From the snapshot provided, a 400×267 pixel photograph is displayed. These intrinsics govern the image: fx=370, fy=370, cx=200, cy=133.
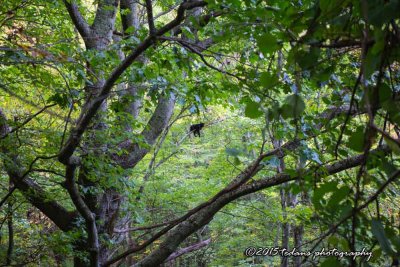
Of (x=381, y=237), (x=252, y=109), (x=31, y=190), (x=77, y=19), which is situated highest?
(x=77, y=19)

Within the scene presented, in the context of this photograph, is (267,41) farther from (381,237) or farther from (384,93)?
(381,237)

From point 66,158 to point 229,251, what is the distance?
25.8ft

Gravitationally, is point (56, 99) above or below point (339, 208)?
above

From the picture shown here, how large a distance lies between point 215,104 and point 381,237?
403cm

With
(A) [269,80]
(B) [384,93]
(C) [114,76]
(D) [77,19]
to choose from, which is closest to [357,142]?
(B) [384,93]

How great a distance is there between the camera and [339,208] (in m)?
0.83

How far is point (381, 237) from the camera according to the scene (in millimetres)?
649

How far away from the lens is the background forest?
2.59 feet

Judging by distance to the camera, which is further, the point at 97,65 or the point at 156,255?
the point at 156,255

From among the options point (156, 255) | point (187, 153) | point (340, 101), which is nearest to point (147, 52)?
point (340, 101)

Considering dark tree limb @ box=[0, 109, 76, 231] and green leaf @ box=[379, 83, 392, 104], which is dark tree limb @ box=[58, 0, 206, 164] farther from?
green leaf @ box=[379, 83, 392, 104]

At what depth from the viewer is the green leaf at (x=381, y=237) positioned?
0.63m

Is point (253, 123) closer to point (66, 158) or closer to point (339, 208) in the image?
point (66, 158)

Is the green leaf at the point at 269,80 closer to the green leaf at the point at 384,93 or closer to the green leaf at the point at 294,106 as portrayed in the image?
the green leaf at the point at 294,106
